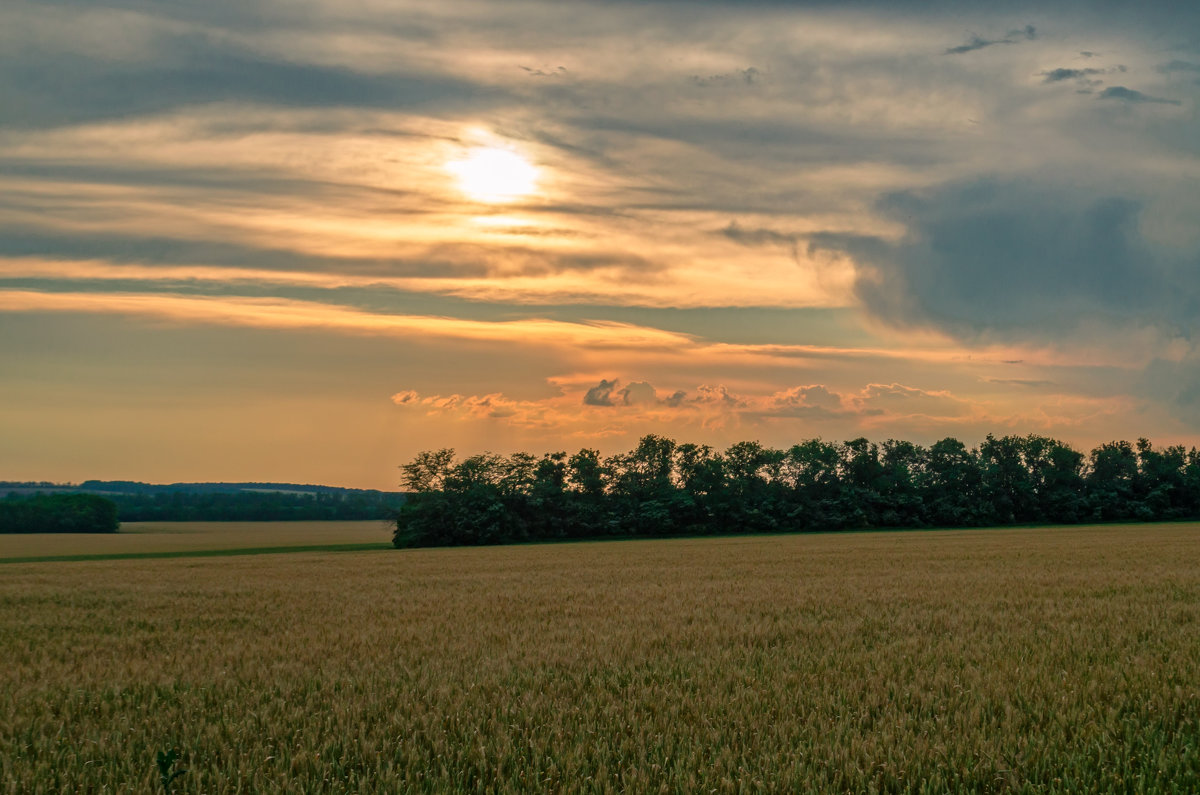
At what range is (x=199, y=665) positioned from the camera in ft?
40.0

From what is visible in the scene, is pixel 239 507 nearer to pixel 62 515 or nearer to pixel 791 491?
pixel 62 515

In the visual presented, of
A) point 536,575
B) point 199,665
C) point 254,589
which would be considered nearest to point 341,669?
point 199,665

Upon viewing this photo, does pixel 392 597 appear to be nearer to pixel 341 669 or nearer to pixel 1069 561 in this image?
pixel 341 669

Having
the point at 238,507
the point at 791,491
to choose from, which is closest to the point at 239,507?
the point at 238,507

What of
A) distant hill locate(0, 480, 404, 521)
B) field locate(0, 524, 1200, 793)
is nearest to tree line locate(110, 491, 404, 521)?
distant hill locate(0, 480, 404, 521)

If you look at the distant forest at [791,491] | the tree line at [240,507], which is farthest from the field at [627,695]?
the tree line at [240,507]

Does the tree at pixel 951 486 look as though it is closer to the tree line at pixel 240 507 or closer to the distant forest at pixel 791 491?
the distant forest at pixel 791 491

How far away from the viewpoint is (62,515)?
4919 inches

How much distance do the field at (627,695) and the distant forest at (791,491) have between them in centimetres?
6919

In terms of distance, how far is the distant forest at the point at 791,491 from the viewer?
89125 mm

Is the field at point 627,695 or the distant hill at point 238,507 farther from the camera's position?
the distant hill at point 238,507

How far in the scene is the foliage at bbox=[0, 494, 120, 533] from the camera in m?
124

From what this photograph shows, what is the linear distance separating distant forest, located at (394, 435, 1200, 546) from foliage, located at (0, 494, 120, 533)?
2574 inches

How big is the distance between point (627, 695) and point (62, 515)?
143724 millimetres
